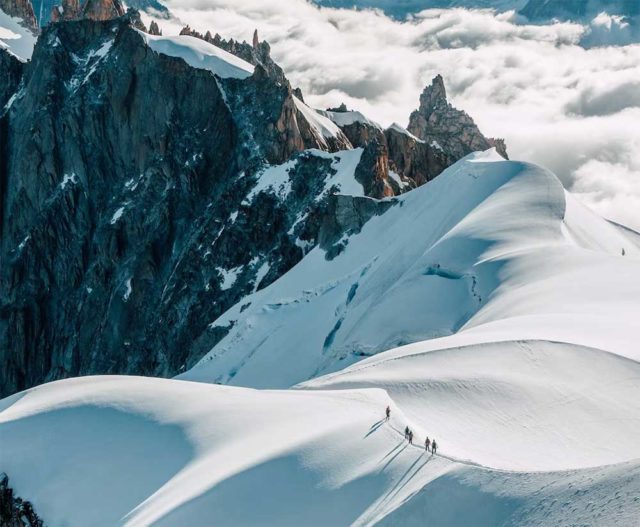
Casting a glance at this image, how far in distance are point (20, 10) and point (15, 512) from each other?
160680 millimetres

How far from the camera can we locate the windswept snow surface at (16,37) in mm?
168375

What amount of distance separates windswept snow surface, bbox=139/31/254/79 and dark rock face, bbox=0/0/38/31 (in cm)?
5643

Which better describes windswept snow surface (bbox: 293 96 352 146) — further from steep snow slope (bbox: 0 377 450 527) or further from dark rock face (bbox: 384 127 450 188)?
steep snow slope (bbox: 0 377 450 527)

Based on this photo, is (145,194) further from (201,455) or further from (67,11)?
(201,455)

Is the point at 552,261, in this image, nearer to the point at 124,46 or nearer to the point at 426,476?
the point at 426,476

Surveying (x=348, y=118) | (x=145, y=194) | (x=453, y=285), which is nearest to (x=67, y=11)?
(x=145, y=194)

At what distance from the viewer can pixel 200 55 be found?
134000 millimetres

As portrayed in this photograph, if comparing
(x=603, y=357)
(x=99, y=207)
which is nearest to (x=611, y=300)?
(x=603, y=357)

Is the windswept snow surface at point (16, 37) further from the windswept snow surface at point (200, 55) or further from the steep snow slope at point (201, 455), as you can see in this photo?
the steep snow slope at point (201, 455)

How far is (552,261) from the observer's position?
2657 inches

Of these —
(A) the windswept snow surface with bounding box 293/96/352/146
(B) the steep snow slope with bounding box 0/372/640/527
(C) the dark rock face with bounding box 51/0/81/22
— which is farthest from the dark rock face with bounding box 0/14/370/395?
(B) the steep snow slope with bounding box 0/372/640/527

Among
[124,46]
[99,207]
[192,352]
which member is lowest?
[192,352]

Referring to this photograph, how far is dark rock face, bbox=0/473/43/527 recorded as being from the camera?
40.3 metres

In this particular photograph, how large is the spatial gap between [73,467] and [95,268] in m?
95.9
